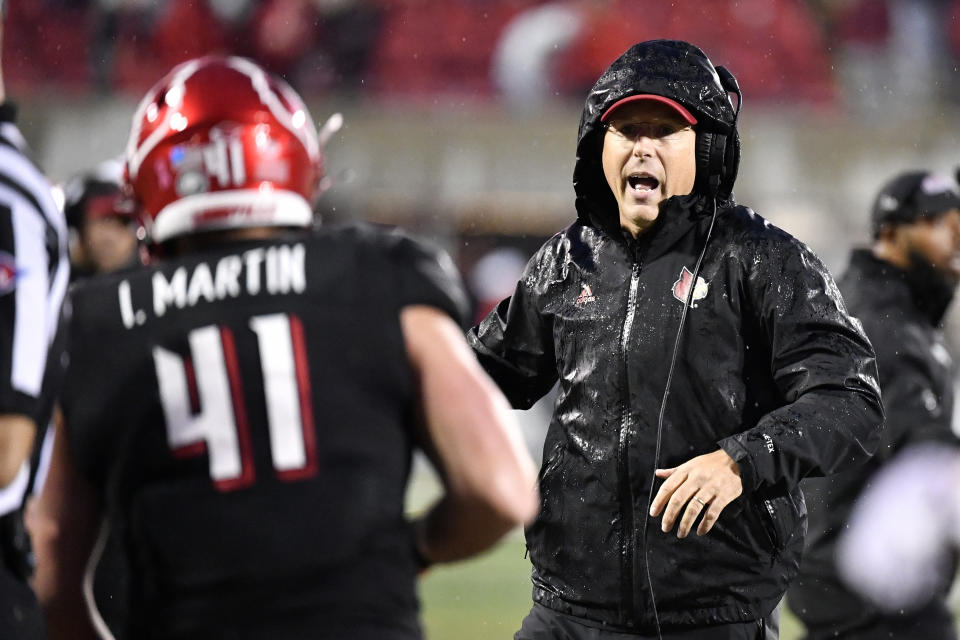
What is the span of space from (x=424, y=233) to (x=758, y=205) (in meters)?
3.79

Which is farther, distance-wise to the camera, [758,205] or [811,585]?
[758,205]

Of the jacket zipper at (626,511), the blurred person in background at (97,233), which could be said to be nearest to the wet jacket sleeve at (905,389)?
the jacket zipper at (626,511)

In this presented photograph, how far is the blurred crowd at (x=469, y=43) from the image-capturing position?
50.8ft

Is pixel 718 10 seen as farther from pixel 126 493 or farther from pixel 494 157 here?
pixel 126 493

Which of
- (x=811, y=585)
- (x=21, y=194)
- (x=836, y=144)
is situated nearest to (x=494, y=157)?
(x=836, y=144)

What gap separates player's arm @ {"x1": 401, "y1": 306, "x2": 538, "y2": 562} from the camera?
201 cm

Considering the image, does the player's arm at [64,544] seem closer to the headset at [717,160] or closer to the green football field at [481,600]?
the headset at [717,160]

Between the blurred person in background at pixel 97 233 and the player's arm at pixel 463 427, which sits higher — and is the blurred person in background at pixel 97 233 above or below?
above

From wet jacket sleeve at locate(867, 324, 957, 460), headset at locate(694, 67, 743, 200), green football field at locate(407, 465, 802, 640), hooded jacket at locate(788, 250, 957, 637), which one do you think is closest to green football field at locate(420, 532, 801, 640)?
green football field at locate(407, 465, 802, 640)

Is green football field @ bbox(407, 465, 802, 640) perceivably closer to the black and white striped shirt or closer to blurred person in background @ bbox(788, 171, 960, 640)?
blurred person in background @ bbox(788, 171, 960, 640)

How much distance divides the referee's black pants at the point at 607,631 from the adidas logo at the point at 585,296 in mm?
746

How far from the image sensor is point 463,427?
2004mm

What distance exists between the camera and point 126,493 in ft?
6.74

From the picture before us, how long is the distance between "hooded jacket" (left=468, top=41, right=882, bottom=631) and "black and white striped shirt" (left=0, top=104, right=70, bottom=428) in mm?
1289
